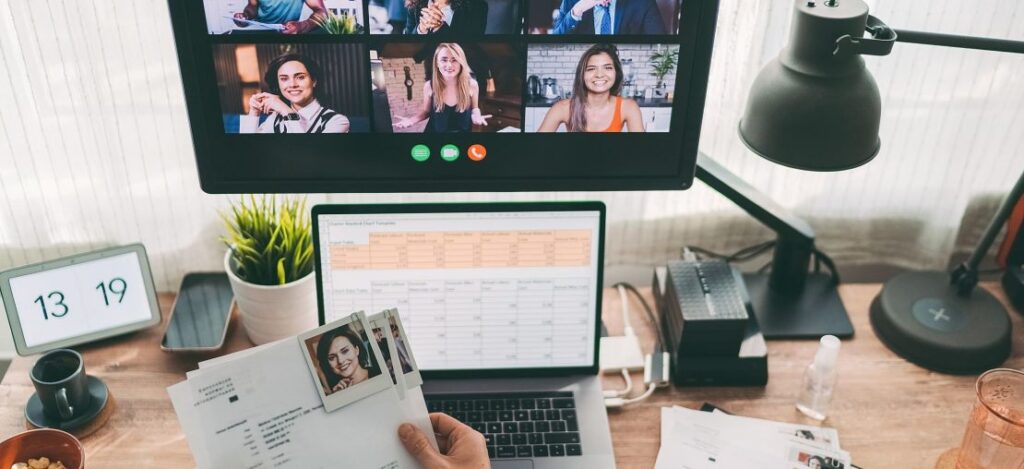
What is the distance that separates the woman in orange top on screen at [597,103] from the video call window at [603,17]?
28mm

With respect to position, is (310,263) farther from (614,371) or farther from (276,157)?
(614,371)

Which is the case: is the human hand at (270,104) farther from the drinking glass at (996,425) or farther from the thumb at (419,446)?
the drinking glass at (996,425)

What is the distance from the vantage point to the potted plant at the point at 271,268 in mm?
1312

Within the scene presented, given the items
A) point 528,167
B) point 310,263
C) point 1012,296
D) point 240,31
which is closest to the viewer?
point 240,31

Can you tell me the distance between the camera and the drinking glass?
1113 millimetres

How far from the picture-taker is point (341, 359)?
105cm

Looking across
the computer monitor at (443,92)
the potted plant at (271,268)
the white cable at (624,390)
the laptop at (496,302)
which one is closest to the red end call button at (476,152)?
the computer monitor at (443,92)

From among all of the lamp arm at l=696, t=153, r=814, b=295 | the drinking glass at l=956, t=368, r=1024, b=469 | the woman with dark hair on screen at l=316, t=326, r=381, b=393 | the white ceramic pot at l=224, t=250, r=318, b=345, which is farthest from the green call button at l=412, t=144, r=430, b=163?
the drinking glass at l=956, t=368, r=1024, b=469

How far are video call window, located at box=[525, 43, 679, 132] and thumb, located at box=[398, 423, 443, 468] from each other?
15.0 inches

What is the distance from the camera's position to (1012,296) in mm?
1472

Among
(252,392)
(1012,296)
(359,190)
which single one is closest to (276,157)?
(359,190)

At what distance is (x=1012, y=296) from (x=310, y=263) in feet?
3.68

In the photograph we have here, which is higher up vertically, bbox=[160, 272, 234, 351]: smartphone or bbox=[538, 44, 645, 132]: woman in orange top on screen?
bbox=[538, 44, 645, 132]: woman in orange top on screen

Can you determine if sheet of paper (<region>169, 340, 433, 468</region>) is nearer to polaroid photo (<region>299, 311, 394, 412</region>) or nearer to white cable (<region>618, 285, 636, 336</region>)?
polaroid photo (<region>299, 311, 394, 412</region>)
